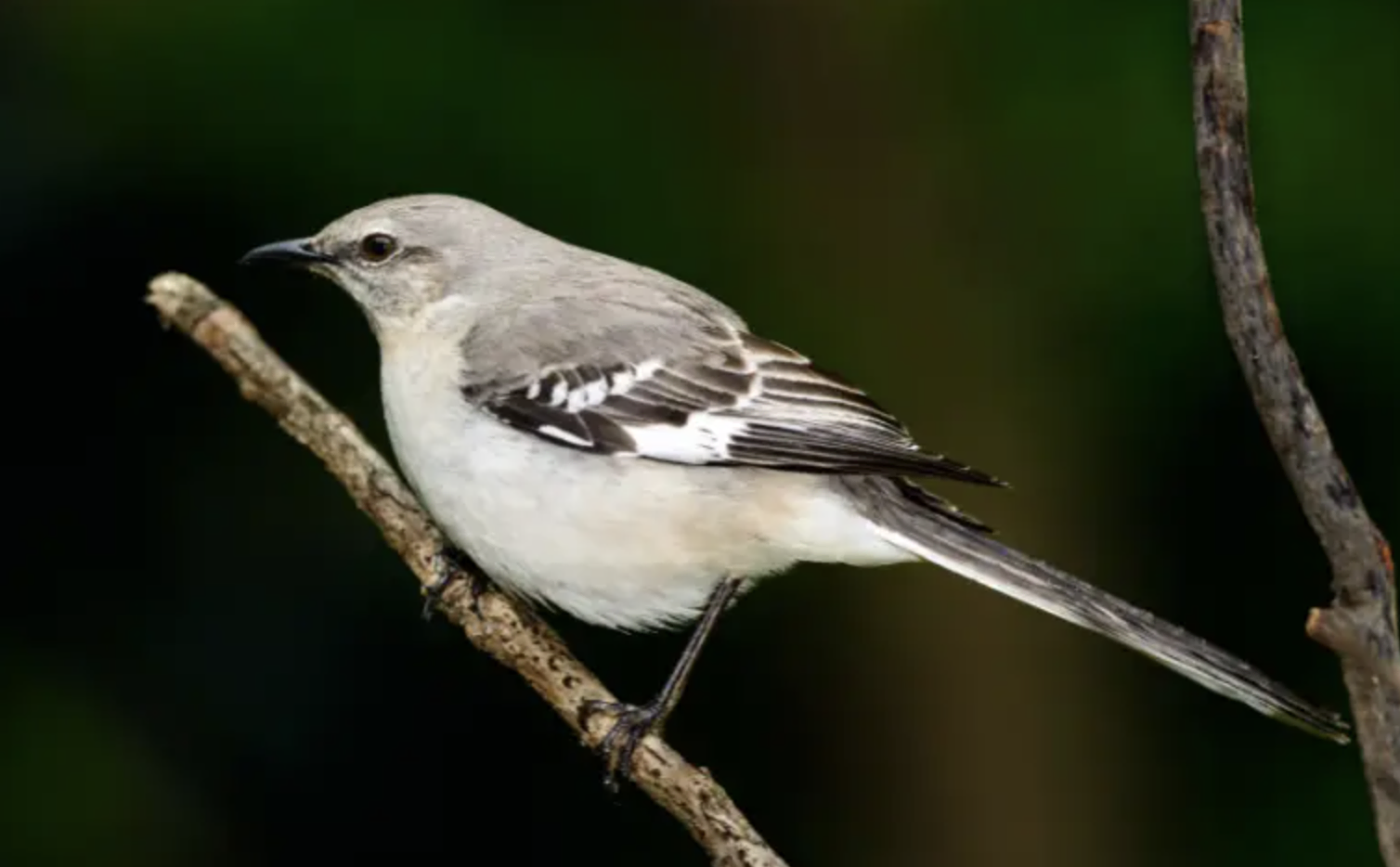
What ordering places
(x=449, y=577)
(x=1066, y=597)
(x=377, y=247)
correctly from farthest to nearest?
1. (x=449, y=577)
2. (x=377, y=247)
3. (x=1066, y=597)

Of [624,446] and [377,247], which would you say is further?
[377,247]

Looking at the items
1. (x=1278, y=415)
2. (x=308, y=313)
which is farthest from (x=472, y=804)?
(x=1278, y=415)

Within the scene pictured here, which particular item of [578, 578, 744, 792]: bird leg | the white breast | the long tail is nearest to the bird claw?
[578, 578, 744, 792]: bird leg

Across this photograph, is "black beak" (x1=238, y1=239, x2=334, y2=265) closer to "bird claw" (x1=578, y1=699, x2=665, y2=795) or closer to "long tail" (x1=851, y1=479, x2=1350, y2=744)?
"bird claw" (x1=578, y1=699, x2=665, y2=795)

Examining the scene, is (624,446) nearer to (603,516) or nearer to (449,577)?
(603,516)

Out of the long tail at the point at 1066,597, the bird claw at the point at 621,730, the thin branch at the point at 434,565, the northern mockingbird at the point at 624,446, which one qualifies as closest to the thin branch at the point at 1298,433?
the long tail at the point at 1066,597

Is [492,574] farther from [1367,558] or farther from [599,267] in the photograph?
[1367,558]

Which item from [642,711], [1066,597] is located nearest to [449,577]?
[642,711]
